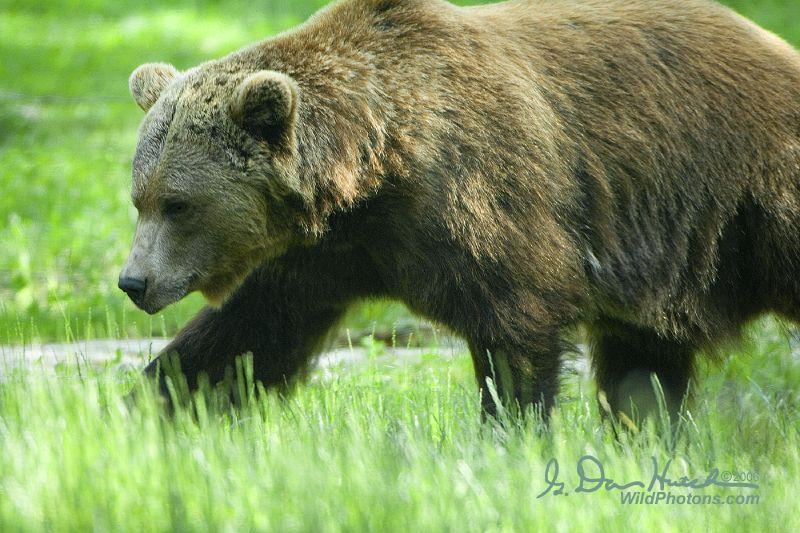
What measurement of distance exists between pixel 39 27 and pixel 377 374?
12183 mm

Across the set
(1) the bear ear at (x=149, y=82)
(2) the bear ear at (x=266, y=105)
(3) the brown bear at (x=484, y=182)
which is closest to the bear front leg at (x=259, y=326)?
(3) the brown bear at (x=484, y=182)

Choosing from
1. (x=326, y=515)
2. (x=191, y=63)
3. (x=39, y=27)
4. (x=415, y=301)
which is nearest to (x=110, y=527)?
(x=326, y=515)

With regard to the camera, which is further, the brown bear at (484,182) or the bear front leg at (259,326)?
the bear front leg at (259,326)

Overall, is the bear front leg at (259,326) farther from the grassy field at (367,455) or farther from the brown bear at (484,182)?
the grassy field at (367,455)

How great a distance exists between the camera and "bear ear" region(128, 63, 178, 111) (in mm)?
5668

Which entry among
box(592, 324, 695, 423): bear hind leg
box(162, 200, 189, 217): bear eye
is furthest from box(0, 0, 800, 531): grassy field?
box(162, 200, 189, 217): bear eye

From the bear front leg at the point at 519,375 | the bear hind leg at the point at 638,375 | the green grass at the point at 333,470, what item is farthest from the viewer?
the bear hind leg at the point at 638,375

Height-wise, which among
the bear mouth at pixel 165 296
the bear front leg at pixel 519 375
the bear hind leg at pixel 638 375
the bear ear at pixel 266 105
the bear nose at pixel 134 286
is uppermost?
the bear ear at pixel 266 105

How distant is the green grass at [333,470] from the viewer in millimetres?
3596

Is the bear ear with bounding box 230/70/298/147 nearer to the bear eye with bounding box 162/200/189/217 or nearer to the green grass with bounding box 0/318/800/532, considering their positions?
the bear eye with bounding box 162/200/189/217

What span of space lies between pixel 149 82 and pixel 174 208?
2.62 ft

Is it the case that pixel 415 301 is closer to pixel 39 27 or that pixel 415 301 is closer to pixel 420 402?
pixel 420 402

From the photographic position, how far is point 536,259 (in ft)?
17.1

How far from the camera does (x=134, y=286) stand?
5.11 m
